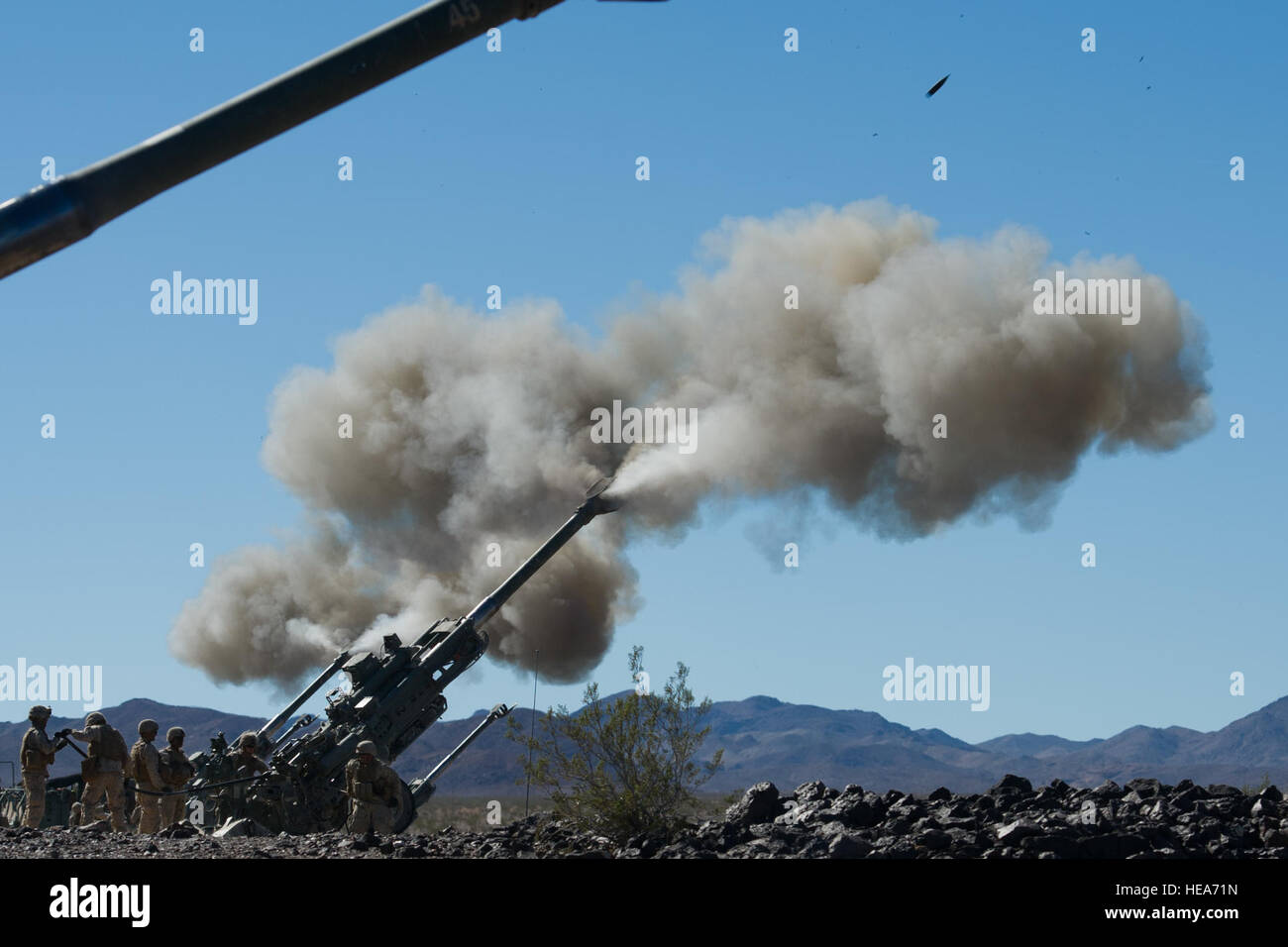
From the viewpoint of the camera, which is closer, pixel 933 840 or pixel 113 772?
pixel 933 840

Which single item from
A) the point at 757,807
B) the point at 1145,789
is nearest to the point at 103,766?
the point at 757,807

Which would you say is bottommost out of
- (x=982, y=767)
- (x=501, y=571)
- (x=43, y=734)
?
(x=982, y=767)

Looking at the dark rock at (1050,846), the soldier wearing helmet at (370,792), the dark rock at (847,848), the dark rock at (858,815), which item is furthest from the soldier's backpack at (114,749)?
the dark rock at (1050,846)

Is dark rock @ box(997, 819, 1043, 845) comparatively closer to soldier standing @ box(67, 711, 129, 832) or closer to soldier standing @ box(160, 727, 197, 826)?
soldier standing @ box(160, 727, 197, 826)

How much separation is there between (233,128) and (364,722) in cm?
1481

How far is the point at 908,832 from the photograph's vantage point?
624 inches

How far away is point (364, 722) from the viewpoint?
22250 mm

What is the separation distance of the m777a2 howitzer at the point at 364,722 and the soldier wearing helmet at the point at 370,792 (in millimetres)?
1537

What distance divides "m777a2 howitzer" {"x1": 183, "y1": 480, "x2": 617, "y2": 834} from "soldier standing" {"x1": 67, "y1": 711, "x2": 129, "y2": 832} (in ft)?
4.60

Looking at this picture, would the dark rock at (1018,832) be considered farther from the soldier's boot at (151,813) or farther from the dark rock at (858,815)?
the soldier's boot at (151,813)

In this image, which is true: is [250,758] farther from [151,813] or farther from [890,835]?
[890,835]

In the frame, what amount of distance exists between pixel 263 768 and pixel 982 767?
148772 mm

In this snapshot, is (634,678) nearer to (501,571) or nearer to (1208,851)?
(1208,851)
